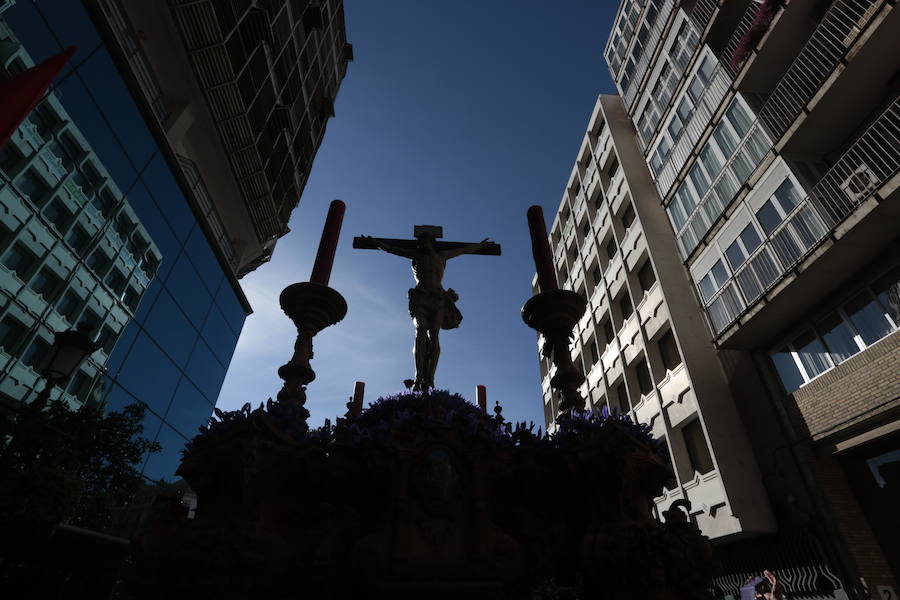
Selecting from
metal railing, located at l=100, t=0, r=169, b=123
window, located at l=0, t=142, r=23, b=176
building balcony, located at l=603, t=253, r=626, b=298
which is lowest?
window, located at l=0, t=142, r=23, b=176

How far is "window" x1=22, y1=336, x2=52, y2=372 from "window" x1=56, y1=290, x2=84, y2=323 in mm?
824

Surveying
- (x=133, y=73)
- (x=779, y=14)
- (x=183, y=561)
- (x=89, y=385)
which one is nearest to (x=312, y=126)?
(x=133, y=73)

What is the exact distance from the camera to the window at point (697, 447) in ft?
47.4

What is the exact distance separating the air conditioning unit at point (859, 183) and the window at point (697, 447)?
7.82 m

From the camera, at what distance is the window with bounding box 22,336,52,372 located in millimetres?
9411

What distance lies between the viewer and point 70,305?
10500 mm

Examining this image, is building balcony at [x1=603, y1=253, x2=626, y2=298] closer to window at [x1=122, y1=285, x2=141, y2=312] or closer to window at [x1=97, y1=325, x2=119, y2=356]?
window at [x1=122, y1=285, x2=141, y2=312]

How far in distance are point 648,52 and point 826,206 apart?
14.9 m

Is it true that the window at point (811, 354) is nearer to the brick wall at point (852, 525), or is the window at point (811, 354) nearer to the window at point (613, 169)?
the brick wall at point (852, 525)

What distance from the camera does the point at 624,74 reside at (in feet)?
82.9

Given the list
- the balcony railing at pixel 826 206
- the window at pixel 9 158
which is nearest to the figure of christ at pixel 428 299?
the window at pixel 9 158

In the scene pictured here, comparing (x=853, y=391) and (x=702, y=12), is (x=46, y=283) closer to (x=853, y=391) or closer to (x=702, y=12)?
(x=853, y=391)

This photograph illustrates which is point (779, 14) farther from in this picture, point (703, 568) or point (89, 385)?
point (89, 385)

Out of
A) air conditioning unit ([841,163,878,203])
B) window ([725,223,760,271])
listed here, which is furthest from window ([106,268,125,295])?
air conditioning unit ([841,163,878,203])
